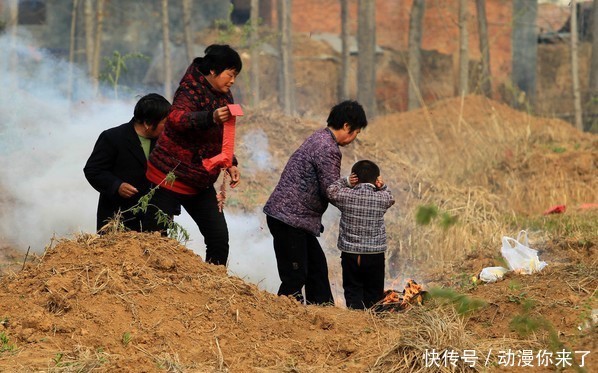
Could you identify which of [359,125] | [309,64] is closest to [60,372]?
[359,125]

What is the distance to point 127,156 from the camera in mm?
7062

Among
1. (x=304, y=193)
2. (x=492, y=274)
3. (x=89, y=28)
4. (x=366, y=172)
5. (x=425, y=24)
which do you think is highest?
(x=425, y=24)

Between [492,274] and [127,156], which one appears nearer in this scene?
[127,156]

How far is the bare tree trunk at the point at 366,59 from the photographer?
21.5m

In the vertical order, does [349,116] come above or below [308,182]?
above

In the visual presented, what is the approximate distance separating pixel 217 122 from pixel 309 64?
19991mm

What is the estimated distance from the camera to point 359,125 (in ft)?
23.0

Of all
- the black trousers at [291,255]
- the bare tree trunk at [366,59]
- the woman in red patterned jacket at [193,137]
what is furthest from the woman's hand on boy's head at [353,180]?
the bare tree trunk at [366,59]

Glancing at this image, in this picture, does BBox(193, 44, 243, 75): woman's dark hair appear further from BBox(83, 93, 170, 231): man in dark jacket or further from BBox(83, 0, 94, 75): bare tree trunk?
BBox(83, 0, 94, 75): bare tree trunk

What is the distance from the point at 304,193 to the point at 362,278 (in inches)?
29.9

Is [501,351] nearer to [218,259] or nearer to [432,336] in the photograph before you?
[432,336]

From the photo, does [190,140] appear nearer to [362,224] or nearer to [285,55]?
[362,224]

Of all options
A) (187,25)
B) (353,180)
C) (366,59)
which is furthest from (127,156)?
(366,59)

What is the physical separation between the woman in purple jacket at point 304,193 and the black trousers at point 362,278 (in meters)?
0.31
